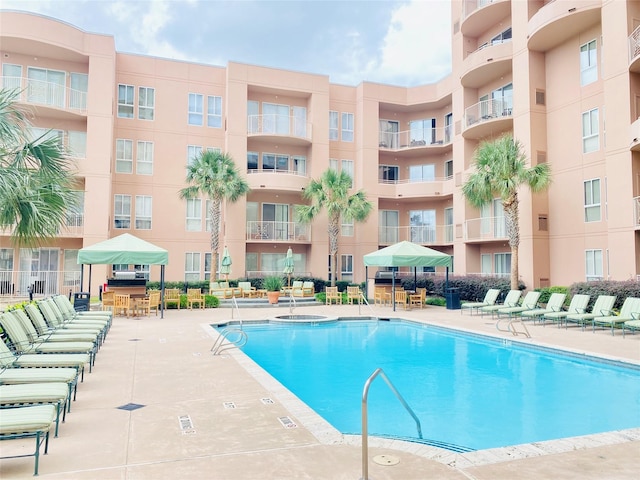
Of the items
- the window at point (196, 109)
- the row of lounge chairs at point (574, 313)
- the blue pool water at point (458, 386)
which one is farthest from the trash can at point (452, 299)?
the window at point (196, 109)

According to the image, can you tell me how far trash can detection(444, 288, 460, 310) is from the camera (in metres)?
20.2

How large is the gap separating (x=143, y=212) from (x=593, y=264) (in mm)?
21837

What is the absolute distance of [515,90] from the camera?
2117cm

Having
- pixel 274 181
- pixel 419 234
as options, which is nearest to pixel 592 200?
pixel 419 234

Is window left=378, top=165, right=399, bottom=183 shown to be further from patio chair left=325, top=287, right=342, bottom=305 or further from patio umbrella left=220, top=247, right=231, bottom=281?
patio umbrella left=220, top=247, right=231, bottom=281

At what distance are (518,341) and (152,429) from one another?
9.56m

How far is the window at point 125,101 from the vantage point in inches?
997

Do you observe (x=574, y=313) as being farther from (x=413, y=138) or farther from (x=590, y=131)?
(x=413, y=138)

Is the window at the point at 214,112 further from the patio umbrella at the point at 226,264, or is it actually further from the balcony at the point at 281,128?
the patio umbrella at the point at 226,264

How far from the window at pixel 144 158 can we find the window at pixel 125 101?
67.4 inches

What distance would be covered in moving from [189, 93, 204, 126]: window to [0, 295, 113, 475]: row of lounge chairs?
58.8ft

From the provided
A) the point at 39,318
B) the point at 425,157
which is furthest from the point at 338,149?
the point at 39,318

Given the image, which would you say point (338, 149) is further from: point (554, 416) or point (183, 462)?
point (183, 462)

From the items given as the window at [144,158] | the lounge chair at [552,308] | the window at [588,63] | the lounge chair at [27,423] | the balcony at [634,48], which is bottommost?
the lounge chair at [27,423]
